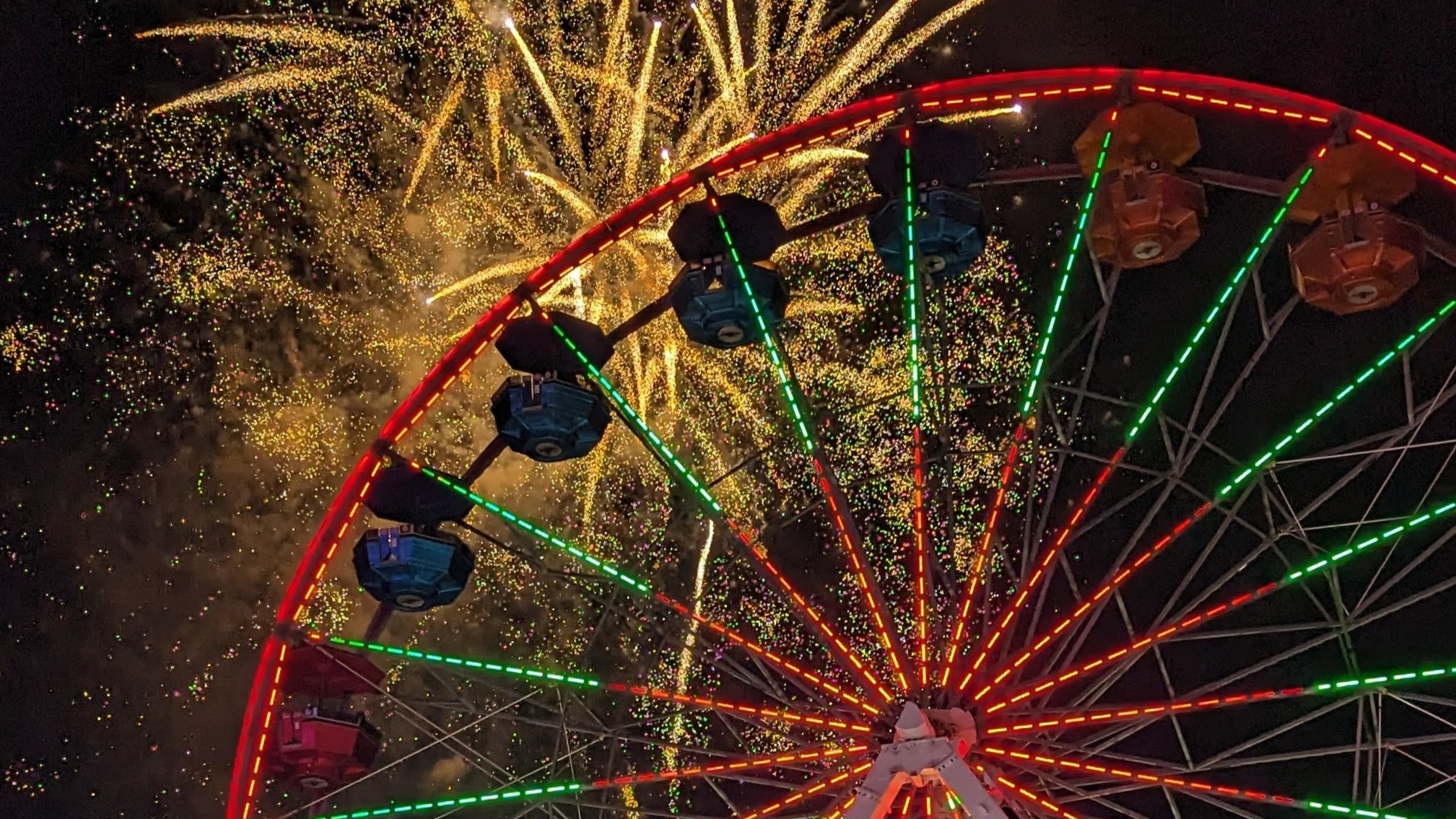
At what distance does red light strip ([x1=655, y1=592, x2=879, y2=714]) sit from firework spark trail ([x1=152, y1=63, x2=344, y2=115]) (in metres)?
7.08

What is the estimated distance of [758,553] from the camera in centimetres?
1105

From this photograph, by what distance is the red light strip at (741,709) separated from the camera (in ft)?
34.2

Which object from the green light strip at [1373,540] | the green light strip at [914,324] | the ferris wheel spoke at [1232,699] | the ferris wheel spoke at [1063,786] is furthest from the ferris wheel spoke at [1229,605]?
the green light strip at [914,324]

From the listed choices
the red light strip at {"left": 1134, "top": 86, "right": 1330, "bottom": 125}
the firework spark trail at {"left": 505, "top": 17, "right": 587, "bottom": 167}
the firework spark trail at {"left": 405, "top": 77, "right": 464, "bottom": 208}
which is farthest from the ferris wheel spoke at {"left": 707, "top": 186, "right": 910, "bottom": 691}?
the firework spark trail at {"left": 405, "top": 77, "right": 464, "bottom": 208}

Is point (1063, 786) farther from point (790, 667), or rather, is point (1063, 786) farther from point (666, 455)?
point (666, 455)

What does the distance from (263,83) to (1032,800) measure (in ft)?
32.5

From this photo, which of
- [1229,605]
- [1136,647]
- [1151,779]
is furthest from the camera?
[1229,605]

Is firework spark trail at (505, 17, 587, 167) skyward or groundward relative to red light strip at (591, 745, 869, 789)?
skyward

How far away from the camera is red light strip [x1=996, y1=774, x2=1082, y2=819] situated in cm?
1032

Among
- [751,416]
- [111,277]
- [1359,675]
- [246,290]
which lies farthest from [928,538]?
[111,277]

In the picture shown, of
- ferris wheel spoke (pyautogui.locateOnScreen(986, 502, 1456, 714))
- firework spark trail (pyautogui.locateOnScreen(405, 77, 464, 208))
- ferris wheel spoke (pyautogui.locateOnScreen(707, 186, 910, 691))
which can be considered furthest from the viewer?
firework spark trail (pyautogui.locateOnScreen(405, 77, 464, 208))

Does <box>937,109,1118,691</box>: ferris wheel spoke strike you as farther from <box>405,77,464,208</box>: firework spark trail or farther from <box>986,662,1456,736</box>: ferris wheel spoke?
<box>405,77,464,208</box>: firework spark trail

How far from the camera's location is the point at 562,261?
484 inches

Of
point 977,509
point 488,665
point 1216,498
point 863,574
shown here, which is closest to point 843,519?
point 863,574
